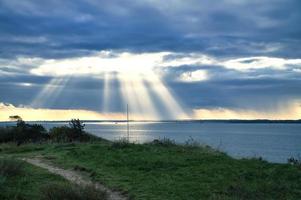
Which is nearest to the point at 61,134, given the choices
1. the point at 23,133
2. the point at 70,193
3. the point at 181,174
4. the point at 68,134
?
the point at 68,134

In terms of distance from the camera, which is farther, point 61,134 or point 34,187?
point 61,134

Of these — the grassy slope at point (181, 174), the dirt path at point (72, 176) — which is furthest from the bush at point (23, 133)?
the dirt path at point (72, 176)

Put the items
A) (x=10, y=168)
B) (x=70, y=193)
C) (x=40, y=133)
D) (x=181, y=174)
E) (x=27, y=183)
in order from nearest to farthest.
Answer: (x=70, y=193)
(x=27, y=183)
(x=10, y=168)
(x=181, y=174)
(x=40, y=133)

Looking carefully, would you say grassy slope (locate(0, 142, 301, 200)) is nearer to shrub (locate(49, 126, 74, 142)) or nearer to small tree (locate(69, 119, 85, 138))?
shrub (locate(49, 126, 74, 142))

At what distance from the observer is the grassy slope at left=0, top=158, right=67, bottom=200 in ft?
39.8

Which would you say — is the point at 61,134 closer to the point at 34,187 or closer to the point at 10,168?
the point at 10,168

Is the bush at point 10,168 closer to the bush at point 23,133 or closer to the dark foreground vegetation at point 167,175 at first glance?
the dark foreground vegetation at point 167,175

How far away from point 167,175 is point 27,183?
4.31m

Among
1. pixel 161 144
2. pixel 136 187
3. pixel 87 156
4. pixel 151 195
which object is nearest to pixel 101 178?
pixel 136 187

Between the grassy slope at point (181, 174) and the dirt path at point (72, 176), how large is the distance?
341 millimetres

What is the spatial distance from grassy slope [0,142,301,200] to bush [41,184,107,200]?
146cm

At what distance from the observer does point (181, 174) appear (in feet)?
52.3

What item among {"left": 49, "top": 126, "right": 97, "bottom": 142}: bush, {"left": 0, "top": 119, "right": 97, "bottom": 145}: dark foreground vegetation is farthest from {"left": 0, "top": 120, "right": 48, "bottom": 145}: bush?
{"left": 49, "top": 126, "right": 97, "bottom": 142}: bush

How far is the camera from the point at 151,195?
12.7 metres
